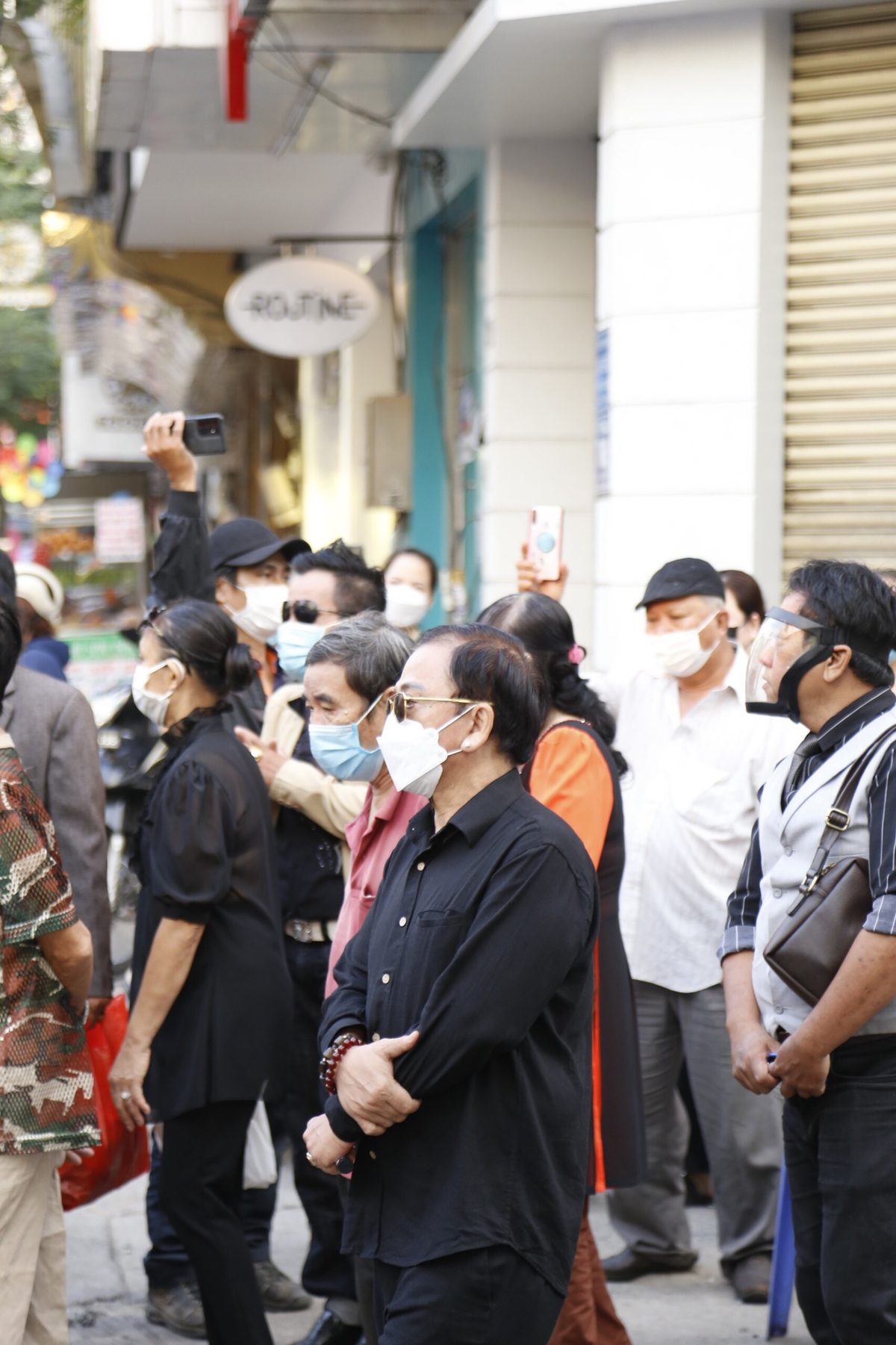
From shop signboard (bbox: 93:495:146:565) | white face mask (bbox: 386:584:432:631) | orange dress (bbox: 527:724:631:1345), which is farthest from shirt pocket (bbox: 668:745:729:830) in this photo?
shop signboard (bbox: 93:495:146:565)

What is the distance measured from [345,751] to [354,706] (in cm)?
12

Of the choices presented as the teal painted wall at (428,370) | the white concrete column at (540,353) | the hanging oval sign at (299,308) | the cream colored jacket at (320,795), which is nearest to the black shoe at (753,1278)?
the cream colored jacket at (320,795)

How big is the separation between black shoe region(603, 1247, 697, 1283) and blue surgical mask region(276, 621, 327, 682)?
2138 millimetres

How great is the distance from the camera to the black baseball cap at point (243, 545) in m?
5.54

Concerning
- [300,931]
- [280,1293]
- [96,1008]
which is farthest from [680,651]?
[280,1293]

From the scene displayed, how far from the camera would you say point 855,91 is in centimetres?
649

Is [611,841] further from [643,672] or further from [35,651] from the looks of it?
[35,651]

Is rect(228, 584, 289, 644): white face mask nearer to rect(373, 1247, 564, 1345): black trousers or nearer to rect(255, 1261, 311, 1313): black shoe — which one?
rect(255, 1261, 311, 1313): black shoe

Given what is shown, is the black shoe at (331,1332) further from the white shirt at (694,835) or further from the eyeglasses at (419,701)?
the eyeglasses at (419,701)

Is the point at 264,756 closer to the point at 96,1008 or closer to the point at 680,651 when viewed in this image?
the point at 96,1008

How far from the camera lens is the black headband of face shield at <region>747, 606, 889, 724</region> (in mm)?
3340

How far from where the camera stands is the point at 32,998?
128 inches

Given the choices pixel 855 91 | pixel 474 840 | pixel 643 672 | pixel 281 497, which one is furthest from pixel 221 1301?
pixel 281 497

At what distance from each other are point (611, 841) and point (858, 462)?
3.15 m
